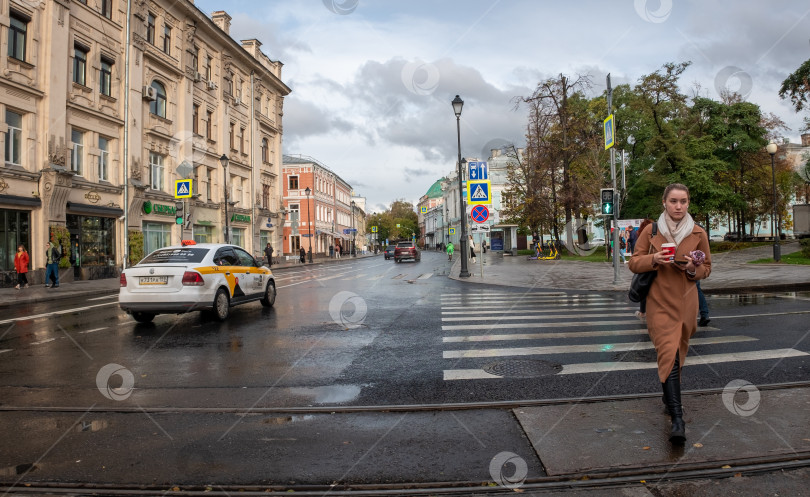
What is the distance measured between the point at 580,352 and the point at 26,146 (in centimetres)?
2331

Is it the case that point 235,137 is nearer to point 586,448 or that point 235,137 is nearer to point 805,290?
point 805,290

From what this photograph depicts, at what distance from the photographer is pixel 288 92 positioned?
51.8 m

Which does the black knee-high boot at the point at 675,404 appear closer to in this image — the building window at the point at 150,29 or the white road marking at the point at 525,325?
the white road marking at the point at 525,325

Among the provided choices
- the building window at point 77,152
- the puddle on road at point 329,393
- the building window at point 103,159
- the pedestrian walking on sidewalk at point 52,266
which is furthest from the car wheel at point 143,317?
the building window at point 103,159

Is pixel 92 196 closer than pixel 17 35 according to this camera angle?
No

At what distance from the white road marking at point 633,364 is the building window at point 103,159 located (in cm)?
2548

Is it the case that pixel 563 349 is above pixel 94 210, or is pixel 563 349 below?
below

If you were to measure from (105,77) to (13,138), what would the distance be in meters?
6.86

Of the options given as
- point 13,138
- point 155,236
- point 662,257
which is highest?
point 13,138

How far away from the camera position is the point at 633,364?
6.30 m

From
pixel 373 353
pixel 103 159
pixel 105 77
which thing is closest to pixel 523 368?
pixel 373 353

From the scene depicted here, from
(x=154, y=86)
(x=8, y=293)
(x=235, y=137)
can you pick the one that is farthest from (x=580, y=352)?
(x=235, y=137)

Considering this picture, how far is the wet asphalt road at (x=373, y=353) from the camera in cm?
543

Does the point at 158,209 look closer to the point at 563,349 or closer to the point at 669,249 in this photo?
the point at 563,349
